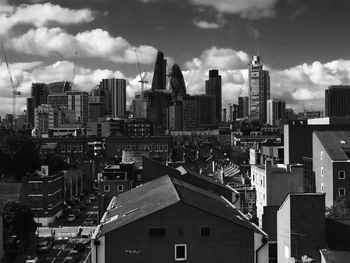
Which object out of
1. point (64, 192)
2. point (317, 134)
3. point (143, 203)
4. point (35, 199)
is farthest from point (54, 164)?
point (143, 203)

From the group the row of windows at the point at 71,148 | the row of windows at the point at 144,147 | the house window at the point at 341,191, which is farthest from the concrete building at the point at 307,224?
the row of windows at the point at 71,148

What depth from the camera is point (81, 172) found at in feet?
379

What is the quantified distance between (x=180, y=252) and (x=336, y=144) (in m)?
40.9

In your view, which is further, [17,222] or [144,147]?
[144,147]

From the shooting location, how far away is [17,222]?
2564 inches

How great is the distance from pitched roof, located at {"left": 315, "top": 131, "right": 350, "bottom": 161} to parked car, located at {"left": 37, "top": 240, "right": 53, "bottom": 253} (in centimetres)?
3426

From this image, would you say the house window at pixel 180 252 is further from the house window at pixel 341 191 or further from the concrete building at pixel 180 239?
the house window at pixel 341 191

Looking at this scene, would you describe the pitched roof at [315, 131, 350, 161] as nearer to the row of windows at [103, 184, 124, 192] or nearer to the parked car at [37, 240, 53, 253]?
the row of windows at [103, 184, 124, 192]

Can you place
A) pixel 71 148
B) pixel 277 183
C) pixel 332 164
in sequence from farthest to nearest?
1. pixel 71 148
2. pixel 332 164
3. pixel 277 183

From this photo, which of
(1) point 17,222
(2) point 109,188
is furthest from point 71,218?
(1) point 17,222

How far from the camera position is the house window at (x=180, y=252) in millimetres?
29312

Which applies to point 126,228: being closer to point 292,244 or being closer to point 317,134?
point 292,244

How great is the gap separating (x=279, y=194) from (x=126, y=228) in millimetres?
35558

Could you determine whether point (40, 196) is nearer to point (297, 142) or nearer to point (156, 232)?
point (297, 142)
